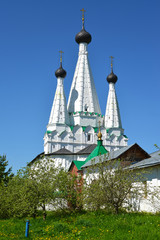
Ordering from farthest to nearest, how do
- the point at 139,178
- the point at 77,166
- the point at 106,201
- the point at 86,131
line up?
the point at 86,131, the point at 77,166, the point at 139,178, the point at 106,201

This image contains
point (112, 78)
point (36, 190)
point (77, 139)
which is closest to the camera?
point (36, 190)

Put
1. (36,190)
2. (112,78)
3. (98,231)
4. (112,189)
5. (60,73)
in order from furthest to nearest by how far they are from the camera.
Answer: (112,78) < (60,73) < (36,190) < (112,189) < (98,231)

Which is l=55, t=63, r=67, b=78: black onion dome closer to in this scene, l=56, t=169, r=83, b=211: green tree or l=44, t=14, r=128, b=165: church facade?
l=44, t=14, r=128, b=165: church facade

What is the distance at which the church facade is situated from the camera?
1127 inches

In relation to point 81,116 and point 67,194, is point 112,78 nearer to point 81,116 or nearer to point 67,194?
point 81,116

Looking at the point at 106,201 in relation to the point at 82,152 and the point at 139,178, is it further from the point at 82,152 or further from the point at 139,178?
the point at 82,152

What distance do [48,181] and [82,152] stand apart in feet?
54.2

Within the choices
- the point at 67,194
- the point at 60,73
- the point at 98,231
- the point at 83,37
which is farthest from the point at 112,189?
the point at 83,37

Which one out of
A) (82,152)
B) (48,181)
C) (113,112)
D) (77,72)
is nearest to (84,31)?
(77,72)

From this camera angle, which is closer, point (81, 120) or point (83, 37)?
point (81, 120)

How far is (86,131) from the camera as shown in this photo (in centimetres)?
2947

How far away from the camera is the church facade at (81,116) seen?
1127 inches

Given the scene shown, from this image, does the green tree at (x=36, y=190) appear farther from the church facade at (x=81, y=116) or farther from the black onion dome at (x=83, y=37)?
the black onion dome at (x=83, y=37)

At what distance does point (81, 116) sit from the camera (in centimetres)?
2984
